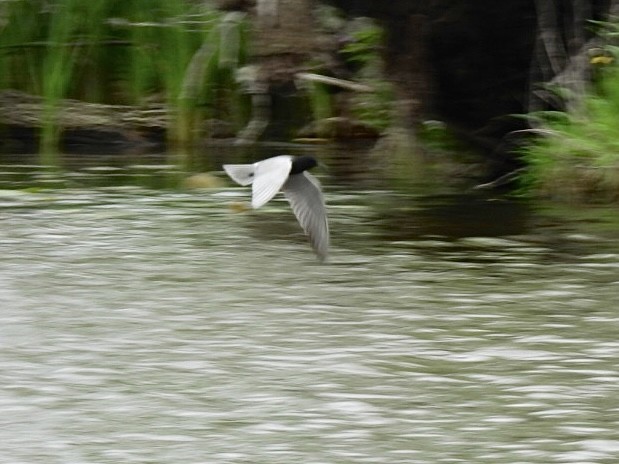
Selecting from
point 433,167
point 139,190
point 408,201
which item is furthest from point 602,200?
point 139,190

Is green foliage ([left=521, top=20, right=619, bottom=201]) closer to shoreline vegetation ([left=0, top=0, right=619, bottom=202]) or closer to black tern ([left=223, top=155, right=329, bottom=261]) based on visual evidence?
black tern ([left=223, top=155, right=329, bottom=261])

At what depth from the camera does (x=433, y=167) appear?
40.9ft

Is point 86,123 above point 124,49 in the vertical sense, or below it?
below

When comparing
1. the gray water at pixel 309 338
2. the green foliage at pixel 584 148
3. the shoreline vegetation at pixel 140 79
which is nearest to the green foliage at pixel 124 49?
the shoreline vegetation at pixel 140 79

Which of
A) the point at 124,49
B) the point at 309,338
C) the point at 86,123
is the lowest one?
the point at 86,123

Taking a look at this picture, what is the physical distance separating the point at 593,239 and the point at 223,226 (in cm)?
224

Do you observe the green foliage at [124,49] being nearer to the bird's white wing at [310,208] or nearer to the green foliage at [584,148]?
the green foliage at [584,148]

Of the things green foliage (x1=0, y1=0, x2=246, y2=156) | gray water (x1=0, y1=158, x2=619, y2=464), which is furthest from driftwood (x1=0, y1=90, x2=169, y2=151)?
gray water (x1=0, y1=158, x2=619, y2=464)

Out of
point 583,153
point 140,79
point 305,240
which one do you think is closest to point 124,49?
point 140,79

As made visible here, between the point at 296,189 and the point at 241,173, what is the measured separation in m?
0.34

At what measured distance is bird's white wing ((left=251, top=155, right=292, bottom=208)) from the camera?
28.0 ft

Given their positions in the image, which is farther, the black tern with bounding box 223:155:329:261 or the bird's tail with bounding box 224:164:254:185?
the bird's tail with bounding box 224:164:254:185

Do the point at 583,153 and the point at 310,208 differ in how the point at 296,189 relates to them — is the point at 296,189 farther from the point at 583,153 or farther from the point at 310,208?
the point at 583,153

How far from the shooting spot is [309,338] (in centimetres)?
635
